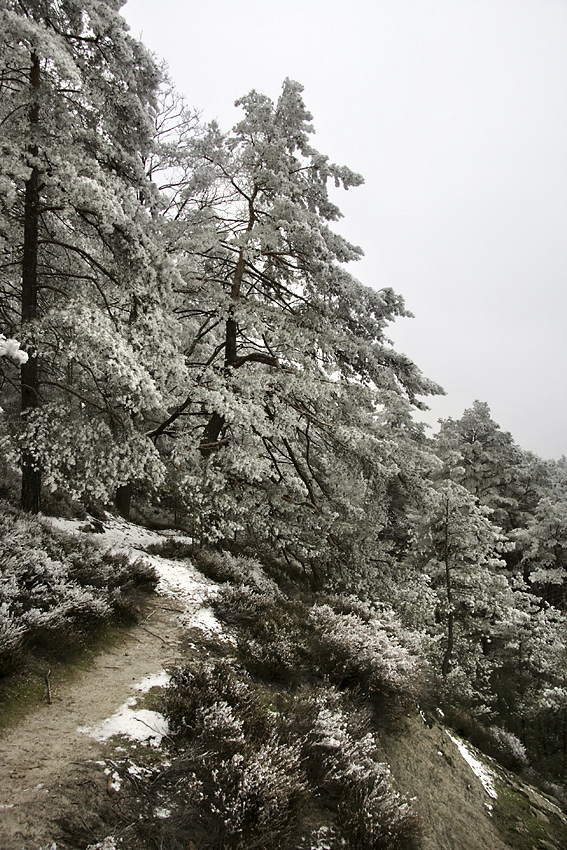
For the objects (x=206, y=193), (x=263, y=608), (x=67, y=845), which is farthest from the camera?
(x=206, y=193)

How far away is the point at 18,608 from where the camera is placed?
4.46m

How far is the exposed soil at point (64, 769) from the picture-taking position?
2.57 meters

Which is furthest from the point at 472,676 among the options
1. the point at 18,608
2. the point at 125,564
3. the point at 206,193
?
the point at 206,193

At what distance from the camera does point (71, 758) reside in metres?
3.20

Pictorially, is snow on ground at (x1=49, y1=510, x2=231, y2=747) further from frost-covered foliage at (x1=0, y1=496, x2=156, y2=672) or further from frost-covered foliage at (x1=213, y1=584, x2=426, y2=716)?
frost-covered foliage at (x1=0, y1=496, x2=156, y2=672)

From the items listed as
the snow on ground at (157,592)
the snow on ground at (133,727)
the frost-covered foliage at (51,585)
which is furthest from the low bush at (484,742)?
the frost-covered foliage at (51,585)

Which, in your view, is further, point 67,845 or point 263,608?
point 263,608

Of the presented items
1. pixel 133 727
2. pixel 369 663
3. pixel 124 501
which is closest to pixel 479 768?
pixel 369 663

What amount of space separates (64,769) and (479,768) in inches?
228

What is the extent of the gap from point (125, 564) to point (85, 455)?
1.99m

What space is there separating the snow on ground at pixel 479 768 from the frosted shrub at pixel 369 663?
101cm

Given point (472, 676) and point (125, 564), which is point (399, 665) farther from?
point (472, 676)

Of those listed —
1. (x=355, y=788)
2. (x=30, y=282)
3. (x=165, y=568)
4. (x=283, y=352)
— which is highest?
(x=283, y=352)

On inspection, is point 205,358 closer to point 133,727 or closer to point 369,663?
point 369,663
